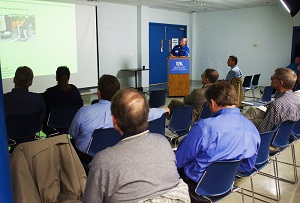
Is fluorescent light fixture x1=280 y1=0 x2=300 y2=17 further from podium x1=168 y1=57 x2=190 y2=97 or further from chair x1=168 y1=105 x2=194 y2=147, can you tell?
chair x1=168 y1=105 x2=194 y2=147

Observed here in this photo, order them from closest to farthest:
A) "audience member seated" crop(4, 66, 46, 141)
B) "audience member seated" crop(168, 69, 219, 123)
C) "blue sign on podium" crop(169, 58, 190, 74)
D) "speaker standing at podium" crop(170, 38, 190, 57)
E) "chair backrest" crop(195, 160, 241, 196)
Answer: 1. "chair backrest" crop(195, 160, 241, 196)
2. "audience member seated" crop(4, 66, 46, 141)
3. "audience member seated" crop(168, 69, 219, 123)
4. "blue sign on podium" crop(169, 58, 190, 74)
5. "speaker standing at podium" crop(170, 38, 190, 57)

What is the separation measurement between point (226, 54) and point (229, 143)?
990 cm

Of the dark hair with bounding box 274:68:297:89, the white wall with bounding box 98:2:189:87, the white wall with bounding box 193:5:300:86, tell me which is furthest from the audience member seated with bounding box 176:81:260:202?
the white wall with bounding box 193:5:300:86

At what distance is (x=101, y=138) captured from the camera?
2.49m

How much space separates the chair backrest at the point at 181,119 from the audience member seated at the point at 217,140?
1451 millimetres

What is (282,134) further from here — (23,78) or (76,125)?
(23,78)

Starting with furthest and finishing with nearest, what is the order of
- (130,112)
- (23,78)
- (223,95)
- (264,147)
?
(23,78) → (264,147) → (223,95) → (130,112)

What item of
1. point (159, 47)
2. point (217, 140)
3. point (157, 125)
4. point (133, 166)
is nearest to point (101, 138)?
point (157, 125)

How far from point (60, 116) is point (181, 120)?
Answer: 1453mm

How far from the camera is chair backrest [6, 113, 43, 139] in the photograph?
3145mm

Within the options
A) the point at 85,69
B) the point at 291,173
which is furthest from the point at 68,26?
the point at 291,173

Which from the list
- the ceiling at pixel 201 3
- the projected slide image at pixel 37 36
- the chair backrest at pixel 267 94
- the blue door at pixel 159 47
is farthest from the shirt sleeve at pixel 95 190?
the blue door at pixel 159 47

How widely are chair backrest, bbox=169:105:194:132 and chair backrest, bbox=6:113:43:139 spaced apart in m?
1.54

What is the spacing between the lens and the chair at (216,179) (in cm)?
186
